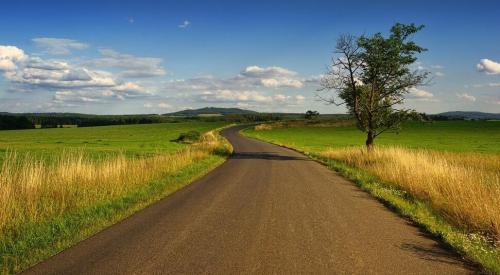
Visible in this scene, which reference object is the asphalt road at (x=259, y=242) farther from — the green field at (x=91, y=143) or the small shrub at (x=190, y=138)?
the small shrub at (x=190, y=138)

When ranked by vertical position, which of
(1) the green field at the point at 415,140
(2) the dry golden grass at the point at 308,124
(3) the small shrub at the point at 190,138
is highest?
(2) the dry golden grass at the point at 308,124

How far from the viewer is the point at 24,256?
6.86 metres

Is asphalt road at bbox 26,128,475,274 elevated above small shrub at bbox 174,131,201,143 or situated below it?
above

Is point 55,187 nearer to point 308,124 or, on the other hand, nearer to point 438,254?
point 438,254

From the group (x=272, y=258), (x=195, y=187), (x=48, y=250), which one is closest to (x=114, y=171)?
(x=195, y=187)

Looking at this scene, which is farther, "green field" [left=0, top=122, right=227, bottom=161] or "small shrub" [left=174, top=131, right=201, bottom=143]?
"small shrub" [left=174, top=131, right=201, bottom=143]

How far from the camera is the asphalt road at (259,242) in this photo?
6094 mm

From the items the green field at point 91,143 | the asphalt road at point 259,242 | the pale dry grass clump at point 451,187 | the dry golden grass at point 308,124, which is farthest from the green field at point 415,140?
the asphalt road at point 259,242

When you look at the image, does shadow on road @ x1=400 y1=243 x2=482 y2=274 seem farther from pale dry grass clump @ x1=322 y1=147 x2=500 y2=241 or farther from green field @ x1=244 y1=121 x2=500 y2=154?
green field @ x1=244 y1=121 x2=500 y2=154

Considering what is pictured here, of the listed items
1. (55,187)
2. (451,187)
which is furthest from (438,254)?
(55,187)

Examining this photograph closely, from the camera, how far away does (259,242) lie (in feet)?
24.1

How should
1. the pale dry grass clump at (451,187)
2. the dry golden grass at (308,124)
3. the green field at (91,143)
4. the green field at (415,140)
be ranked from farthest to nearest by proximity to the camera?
1. the dry golden grass at (308,124)
2. the green field at (415,140)
3. the green field at (91,143)
4. the pale dry grass clump at (451,187)

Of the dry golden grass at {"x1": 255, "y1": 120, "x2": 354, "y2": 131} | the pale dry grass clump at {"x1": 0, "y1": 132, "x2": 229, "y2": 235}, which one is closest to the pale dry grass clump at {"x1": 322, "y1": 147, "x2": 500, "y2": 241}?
the pale dry grass clump at {"x1": 0, "y1": 132, "x2": 229, "y2": 235}

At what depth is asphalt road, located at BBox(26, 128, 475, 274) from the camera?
20.0 ft
